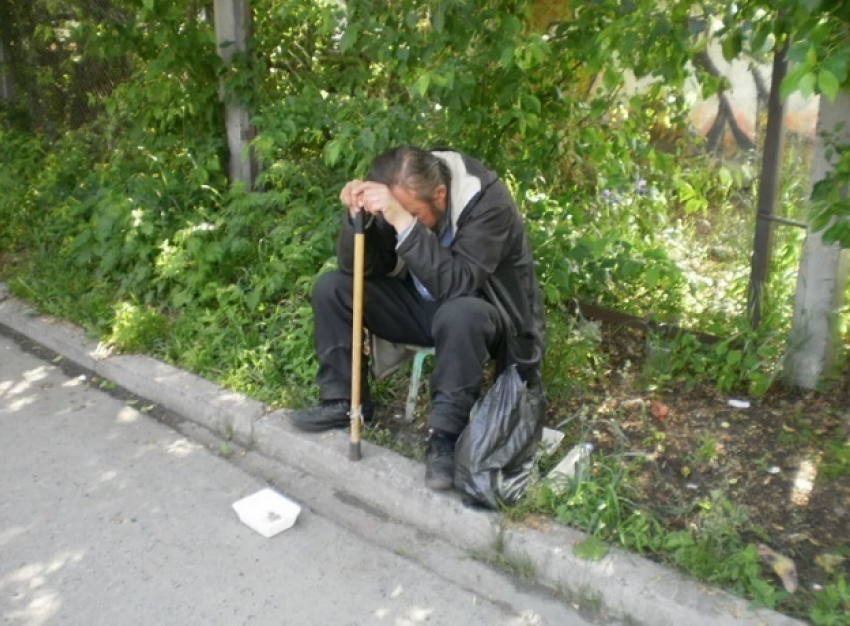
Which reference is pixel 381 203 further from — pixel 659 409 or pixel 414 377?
pixel 659 409

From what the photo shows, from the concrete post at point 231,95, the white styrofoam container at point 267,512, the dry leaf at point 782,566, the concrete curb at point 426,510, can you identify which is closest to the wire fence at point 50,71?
the concrete post at point 231,95

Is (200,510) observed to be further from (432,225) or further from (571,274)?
(571,274)

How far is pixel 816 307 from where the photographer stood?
3.60 metres

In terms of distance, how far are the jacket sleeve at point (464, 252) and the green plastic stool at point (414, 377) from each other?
0.43m

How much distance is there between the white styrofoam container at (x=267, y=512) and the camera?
10.5ft

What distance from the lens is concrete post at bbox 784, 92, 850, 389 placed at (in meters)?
3.53

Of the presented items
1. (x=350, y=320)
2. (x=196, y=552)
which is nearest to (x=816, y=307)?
(x=350, y=320)

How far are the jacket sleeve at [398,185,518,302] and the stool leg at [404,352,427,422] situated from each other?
475 mm

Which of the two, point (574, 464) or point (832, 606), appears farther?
point (574, 464)

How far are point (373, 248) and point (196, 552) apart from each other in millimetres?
1396

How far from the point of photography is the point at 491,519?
301cm

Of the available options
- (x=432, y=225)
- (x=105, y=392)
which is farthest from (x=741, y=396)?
(x=105, y=392)

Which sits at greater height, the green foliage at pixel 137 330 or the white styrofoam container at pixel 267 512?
the green foliage at pixel 137 330

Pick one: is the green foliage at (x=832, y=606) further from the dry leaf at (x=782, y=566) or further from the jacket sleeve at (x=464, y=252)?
the jacket sleeve at (x=464, y=252)
